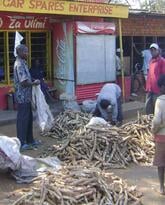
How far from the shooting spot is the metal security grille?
42.4 ft

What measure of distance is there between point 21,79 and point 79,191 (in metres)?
3.37

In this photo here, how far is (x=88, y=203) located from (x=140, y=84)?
38.9ft

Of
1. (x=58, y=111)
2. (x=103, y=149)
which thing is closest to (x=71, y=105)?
(x=58, y=111)

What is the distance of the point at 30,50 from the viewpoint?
1367 centimetres

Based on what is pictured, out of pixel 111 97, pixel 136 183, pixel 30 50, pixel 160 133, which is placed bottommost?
pixel 136 183

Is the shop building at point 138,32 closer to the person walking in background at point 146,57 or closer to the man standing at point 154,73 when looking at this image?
→ the person walking in background at point 146,57

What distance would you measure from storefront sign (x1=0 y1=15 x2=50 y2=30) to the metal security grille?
0.17 meters

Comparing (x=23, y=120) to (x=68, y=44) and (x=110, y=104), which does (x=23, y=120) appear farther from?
(x=68, y=44)

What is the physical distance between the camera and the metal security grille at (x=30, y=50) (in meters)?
12.9

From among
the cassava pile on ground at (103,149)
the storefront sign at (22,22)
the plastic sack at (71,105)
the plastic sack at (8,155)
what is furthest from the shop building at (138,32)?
the plastic sack at (8,155)

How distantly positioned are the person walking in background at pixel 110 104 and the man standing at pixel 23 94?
1783 millimetres

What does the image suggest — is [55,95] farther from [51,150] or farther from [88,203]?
[88,203]

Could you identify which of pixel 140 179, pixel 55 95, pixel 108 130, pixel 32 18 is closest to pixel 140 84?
pixel 55 95

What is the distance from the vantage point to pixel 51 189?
5609 mm
